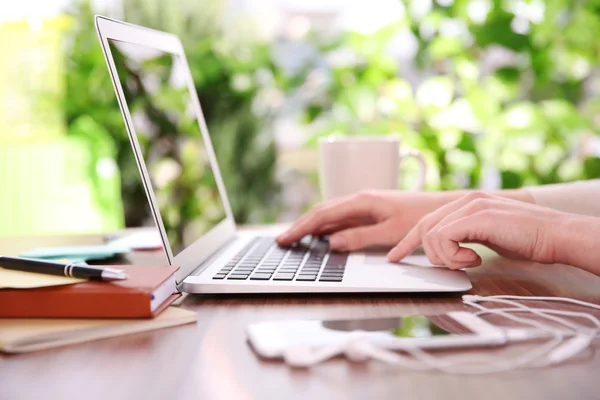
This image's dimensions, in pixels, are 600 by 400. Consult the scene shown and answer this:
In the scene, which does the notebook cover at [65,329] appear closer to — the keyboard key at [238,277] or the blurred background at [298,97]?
the keyboard key at [238,277]

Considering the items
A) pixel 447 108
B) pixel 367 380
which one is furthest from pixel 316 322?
pixel 447 108

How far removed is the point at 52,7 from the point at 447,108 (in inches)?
56.8

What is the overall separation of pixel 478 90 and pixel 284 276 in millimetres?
1316

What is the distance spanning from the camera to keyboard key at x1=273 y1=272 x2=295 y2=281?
2.54ft

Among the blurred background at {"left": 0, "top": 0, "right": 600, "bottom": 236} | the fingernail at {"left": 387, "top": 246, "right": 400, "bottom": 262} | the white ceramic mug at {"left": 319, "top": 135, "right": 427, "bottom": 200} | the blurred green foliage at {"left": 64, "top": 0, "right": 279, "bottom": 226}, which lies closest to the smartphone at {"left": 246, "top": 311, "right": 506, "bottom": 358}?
the fingernail at {"left": 387, "top": 246, "right": 400, "bottom": 262}

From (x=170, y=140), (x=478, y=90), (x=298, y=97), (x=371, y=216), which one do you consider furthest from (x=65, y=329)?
(x=298, y=97)

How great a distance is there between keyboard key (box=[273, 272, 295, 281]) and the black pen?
17cm

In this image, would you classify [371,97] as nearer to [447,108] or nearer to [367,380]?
[447,108]

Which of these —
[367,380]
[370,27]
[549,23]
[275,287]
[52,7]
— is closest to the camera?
[367,380]

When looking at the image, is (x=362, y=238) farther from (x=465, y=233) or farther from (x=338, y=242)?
(x=465, y=233)

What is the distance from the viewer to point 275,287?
0.75 m

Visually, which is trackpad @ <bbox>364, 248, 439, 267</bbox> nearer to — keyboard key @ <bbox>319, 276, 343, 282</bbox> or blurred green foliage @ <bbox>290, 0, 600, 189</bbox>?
keyboard key @ <bbox>319, 276, 343, 282</bbox>

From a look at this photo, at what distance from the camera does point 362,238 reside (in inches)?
39.1

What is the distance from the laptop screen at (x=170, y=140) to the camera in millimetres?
909
